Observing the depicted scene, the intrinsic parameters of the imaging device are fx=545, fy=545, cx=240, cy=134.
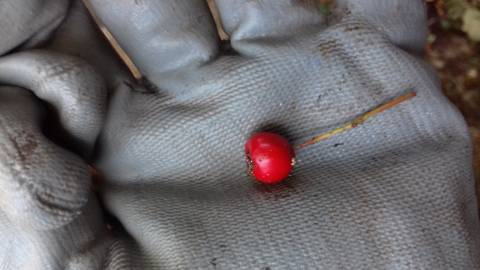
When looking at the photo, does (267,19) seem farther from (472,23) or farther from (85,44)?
(472,23)

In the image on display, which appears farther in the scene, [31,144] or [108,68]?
[108,68]

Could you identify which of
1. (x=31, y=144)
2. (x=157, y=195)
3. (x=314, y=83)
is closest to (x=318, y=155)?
(x=314, y=83)

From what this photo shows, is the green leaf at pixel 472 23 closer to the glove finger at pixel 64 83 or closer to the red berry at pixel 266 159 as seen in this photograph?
the red berry at pixel 266 159

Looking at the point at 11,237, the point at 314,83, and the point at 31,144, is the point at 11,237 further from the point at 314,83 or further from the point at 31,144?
the point at 314,83

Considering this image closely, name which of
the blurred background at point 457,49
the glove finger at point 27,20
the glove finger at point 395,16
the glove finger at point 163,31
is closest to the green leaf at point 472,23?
the blurred background at point 457,49

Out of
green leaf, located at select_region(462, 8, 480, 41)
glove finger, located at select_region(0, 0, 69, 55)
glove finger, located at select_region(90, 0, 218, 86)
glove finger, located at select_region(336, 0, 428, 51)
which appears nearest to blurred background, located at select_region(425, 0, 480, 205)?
green leaf, located at select_region(462, 8, 480, 41)

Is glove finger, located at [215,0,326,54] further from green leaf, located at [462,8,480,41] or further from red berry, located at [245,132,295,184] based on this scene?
green leaf, located at [462,8,480,41]
